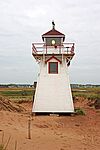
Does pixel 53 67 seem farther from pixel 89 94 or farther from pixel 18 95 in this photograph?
pixel 18 95

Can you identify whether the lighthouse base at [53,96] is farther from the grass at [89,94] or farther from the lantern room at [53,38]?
the grass at [89,94]

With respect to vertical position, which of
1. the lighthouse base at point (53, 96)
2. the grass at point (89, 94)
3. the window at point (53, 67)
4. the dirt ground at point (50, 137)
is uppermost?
the grass at point (89, 94)

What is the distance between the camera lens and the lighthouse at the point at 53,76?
2861 centimetres

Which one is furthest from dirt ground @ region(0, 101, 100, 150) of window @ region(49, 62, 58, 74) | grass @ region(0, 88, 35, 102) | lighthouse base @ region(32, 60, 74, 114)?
grass @ region(0, 88, 35, 102)

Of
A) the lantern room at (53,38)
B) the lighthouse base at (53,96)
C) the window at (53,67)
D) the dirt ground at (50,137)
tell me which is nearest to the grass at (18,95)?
the window at (53,67)

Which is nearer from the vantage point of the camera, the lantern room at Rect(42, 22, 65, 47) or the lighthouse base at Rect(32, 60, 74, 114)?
the lighthouse base at Rect(32, 60, 74, 114)

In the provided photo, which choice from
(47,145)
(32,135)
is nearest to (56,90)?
(32,135)

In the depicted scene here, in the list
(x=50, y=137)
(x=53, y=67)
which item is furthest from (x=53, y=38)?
(x=50, y=137)

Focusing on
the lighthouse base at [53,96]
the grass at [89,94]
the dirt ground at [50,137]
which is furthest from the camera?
the grass at [89,94]

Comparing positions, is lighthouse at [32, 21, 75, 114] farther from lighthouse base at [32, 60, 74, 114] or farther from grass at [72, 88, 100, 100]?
grass at [72, 88, 100, 100]

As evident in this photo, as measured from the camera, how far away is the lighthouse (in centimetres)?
2861

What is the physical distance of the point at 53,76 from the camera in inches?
1147

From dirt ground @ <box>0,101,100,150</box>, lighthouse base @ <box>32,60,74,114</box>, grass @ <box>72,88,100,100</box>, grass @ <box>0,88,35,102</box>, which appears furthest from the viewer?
grass @ <box>0,88,35,102</box>

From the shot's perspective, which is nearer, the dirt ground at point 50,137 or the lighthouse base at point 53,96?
the dirt ground at point 50,137
